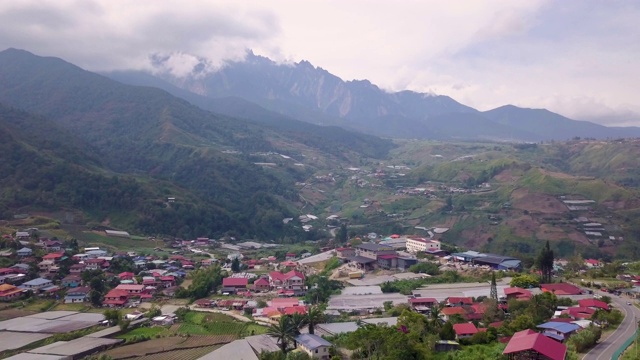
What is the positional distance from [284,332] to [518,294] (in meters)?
14.1

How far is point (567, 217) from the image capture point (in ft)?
224

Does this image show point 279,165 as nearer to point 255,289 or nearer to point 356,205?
point 356,205

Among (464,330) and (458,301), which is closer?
(464,330)

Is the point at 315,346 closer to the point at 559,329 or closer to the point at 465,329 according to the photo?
the point at 465,329

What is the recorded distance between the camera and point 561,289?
3148 cm

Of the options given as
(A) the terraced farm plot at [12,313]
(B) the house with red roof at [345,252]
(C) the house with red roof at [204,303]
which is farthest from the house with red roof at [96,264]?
(B) the house with red roof at [345,252]

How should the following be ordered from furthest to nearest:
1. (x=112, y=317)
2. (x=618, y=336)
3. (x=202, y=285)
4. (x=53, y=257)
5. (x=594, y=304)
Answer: (x=53, y=257)
(x=202, y=285)
(x=112, y=317)
(x=594, y=304)
(x=618, y=336)

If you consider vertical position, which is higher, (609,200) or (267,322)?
(609,200)

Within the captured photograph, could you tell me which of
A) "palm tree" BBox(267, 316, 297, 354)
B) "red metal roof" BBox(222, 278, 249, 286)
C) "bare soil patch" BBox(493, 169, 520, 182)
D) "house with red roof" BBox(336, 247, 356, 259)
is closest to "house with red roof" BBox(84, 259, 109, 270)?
"red metal roof" BBox(222, 278, 249, 286)

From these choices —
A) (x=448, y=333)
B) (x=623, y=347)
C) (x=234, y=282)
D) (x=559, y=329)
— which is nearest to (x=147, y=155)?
(x=234, y=282)

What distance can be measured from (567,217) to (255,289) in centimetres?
4761

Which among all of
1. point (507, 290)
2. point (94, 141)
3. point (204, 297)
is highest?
Result: point (94, 141)

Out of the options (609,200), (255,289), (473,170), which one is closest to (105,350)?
(255,289)

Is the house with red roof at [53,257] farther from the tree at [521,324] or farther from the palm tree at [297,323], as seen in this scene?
the tree at [521,324]
